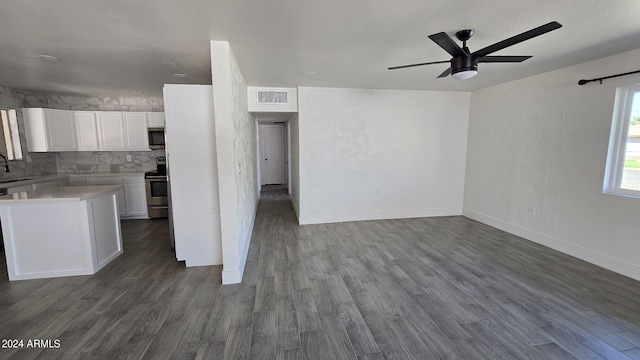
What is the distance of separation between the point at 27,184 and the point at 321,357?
5.26 meters

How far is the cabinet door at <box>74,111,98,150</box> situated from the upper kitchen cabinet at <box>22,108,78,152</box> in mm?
85

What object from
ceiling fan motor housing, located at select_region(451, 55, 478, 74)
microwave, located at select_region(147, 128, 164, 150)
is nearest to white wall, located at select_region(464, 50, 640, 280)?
ceiling fan motor housing, located at select_region(451, 55, 478, 74)

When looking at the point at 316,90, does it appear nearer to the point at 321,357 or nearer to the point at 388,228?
the point at 388,228

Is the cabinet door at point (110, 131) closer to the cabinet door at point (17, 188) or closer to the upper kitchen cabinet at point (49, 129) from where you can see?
the upper kitchen cabinet at point (49, 129)

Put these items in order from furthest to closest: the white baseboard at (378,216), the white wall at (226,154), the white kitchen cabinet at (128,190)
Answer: the white kitchen cabinet at (128,190), the white baseboard at (378,216), the white wall at (226,154)

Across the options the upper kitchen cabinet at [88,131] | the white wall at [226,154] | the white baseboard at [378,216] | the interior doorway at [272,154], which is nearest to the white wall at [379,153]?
the white baseboard at [378,216]

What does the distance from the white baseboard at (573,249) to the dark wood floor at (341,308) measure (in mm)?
142

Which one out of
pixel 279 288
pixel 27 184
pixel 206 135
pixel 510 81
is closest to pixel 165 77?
pixel 206 135

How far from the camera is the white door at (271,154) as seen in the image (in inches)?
371

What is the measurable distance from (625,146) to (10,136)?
28.8 ft

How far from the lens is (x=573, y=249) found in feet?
11.3

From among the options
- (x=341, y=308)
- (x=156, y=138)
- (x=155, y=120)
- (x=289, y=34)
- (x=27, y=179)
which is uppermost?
(x=289, y=34)

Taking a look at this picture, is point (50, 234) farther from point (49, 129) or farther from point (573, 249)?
point (573, 249)

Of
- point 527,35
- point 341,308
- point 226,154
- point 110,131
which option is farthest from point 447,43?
point 110,131
